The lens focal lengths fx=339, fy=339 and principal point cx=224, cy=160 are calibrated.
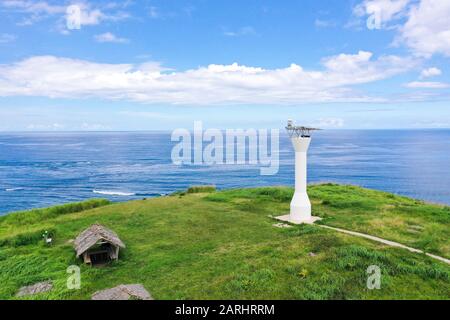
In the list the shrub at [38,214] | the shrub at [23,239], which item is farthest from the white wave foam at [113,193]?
the shrub at [23,239]

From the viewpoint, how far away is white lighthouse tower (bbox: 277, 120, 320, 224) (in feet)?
87.3

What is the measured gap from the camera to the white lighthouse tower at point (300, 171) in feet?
87.3

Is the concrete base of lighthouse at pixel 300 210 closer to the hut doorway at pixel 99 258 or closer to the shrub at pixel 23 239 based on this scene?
the hut doorway at pixel 99 258

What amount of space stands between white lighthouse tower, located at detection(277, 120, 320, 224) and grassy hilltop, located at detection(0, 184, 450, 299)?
7.48 feet

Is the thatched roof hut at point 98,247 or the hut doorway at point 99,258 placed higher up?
the thatched roof hut at point 98,247

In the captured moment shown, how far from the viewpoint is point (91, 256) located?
2077 centimetres

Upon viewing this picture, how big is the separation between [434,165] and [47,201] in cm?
10609

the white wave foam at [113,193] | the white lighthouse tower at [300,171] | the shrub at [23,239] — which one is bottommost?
the white wave foam at [113,193]

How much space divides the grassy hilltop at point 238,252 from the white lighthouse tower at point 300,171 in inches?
89.7

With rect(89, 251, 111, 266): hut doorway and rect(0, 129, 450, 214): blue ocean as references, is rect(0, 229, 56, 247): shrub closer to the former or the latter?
rect(89, 251, 111, 266): hut doorway

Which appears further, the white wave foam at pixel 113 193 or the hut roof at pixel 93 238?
the white wave foam at pixel 113 193
